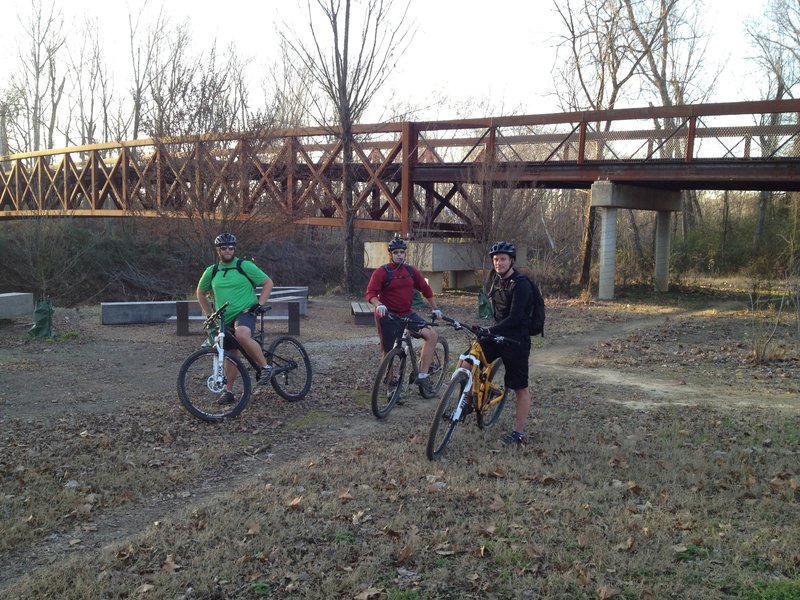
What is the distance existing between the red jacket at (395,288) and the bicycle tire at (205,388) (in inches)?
67.2

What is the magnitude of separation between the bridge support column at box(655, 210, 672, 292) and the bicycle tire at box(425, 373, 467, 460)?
17620 mm

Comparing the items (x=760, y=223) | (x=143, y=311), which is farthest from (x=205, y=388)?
(x=760, y=223)

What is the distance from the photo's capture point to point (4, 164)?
4169 cm

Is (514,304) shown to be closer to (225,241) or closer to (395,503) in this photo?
(395,503)

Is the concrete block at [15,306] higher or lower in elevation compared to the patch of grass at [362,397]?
higher

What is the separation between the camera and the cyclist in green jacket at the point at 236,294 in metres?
7.80

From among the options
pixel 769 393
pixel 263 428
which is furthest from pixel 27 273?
pixel 769 393

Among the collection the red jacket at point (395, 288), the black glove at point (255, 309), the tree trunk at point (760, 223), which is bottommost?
the black glove at point (255, 309)

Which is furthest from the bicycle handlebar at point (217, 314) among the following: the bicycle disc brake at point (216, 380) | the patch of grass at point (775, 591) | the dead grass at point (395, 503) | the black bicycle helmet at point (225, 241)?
the patch of grass at point (775, 591)

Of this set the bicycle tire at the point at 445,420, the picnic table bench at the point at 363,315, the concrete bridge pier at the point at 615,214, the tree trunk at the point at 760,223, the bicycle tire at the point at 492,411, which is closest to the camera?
the bicycle tire at the point at 445,420

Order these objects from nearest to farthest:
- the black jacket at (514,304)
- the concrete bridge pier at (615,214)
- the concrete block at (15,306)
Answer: the black jacket at (514,304) < the concrete block at (15,306) < the concrete bridge pier at (615,214)

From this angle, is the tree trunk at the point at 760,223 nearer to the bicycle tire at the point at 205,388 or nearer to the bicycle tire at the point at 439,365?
the bicycle tire at the point at 439,365

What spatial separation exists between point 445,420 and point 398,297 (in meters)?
2.07

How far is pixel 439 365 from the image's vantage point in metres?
8.98
